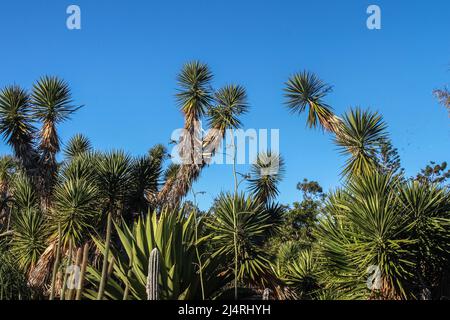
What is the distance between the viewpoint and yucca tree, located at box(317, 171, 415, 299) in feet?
27.8

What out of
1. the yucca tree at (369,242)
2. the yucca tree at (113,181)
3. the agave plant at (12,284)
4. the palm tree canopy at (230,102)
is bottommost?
the agave plant at (12,284)

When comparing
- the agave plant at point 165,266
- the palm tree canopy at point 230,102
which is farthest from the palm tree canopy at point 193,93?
→ the agave plant at point 165,266

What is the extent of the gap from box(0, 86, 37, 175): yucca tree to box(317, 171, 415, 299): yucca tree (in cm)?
949

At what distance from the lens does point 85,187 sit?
1231 centimetres

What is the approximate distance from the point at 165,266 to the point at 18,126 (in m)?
8.62

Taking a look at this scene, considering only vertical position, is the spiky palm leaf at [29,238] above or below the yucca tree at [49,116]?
below

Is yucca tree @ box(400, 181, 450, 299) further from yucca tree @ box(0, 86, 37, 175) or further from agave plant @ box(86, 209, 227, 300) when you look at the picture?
yucca tree @ box(0, 86, 37, 175)

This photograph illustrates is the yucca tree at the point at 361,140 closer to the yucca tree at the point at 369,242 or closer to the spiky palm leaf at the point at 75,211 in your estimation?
the yucca tree at the point at 369,242

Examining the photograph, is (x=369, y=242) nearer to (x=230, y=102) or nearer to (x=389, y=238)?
(x=389, y=238)

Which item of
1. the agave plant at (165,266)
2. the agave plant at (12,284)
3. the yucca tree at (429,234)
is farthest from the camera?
the yucca tree at (429,234)

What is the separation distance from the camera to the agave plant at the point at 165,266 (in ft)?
25.8

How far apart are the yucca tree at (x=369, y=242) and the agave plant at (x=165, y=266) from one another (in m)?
2.58

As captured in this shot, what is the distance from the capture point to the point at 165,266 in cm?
785
